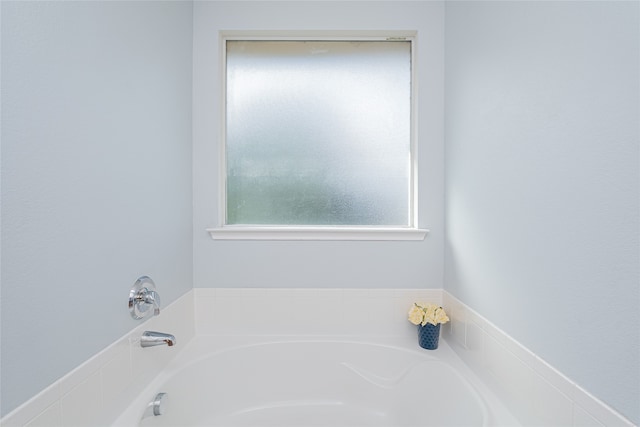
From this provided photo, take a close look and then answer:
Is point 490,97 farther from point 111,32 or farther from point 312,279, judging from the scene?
point 111,32

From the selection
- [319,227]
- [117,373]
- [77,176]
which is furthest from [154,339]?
[319,227]

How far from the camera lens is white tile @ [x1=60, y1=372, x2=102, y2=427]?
907 mm

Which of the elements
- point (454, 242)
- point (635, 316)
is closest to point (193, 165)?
point (454, 242)

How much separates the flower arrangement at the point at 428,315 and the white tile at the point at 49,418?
1.42m

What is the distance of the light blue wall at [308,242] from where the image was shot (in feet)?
5.73

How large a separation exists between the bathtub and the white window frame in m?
0.57

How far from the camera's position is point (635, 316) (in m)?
0.69

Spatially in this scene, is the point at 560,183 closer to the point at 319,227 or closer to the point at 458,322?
the point at 458,322

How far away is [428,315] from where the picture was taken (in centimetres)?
162

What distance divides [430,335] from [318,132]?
4.13 feet

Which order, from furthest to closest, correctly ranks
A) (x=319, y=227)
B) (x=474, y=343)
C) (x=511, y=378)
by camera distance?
(x=319, y=227)
(x=474, y=343)
(x=511, y=378)

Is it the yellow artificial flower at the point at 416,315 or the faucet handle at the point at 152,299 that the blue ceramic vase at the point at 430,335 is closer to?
the yellow artificial flower at the point at 416,315

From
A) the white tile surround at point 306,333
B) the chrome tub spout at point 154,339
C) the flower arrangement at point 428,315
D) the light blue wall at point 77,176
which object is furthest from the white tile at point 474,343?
the light blue wall at point 77,176

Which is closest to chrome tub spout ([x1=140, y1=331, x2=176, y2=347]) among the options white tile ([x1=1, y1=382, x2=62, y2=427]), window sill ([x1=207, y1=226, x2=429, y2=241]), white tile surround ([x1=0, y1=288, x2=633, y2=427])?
white tile surround ([x1=0, y1=288, x2=633, y2=427])
